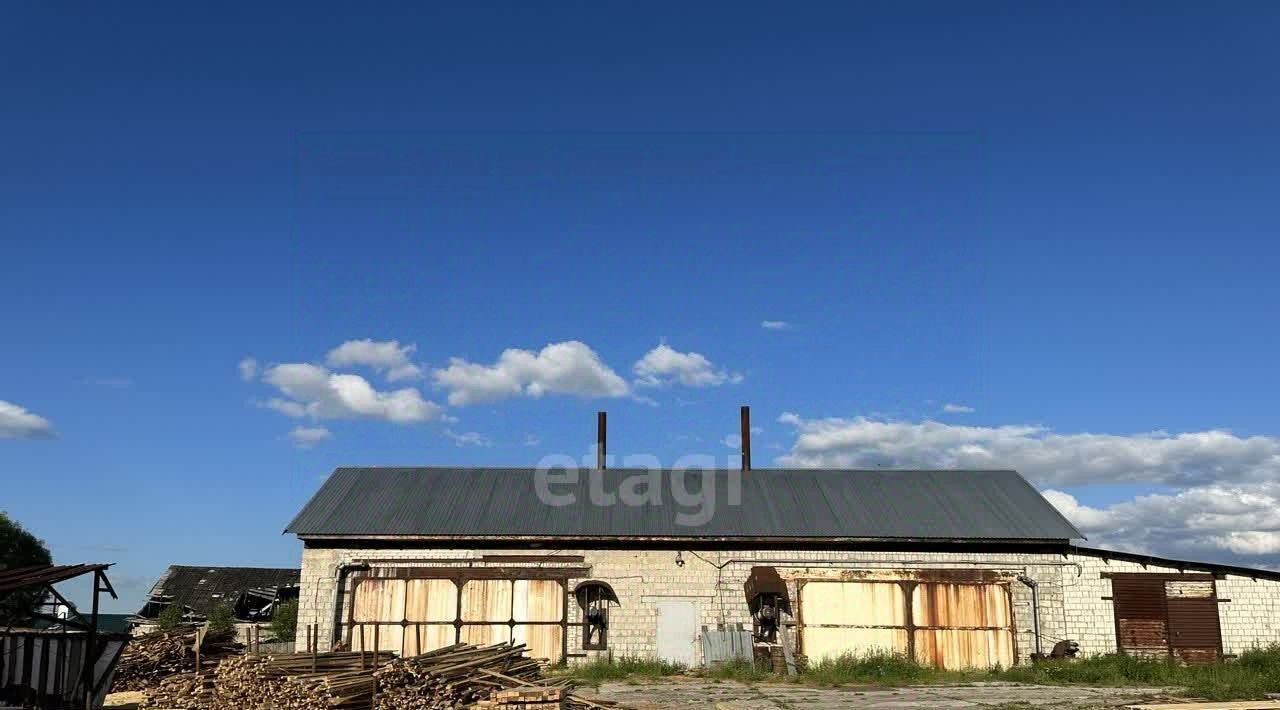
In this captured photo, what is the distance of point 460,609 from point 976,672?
1313 cm

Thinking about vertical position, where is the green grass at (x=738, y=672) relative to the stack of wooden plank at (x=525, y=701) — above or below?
below

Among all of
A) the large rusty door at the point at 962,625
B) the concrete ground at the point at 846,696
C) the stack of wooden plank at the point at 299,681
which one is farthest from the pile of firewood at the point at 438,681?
the large rusty door at the point at 962,625

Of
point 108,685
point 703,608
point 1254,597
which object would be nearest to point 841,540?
point 703,608

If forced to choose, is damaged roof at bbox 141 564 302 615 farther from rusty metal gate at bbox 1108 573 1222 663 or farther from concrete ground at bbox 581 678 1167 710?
rusty metal gate at bbox 1108 573 1222 663

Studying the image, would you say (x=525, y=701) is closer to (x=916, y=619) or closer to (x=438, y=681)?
(x=438, y=681)

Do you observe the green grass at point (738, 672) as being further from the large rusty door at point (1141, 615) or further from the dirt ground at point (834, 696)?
the large rusty door at point (1141, 615)

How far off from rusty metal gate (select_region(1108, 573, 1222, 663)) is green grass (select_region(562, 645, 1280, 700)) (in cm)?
74

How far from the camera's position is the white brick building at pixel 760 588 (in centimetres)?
2434

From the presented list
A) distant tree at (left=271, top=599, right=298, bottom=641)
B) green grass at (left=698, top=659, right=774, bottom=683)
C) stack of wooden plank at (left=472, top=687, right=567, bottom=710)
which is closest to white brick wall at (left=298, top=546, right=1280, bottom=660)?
green grass at (left=698, top=659, right=774, bottom=683)

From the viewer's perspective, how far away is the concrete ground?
57.6 ft

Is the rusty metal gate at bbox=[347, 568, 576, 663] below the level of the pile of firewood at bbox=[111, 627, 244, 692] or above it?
above

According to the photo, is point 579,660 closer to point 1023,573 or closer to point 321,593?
point 321,593

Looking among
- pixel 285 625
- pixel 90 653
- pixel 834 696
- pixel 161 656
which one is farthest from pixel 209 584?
pixel 834 696

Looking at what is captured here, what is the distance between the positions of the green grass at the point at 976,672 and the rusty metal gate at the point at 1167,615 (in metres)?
0.74
